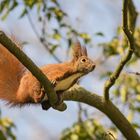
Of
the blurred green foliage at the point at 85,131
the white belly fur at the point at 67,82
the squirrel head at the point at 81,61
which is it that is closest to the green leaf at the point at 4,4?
the blurred green foliage at the point at 85,131

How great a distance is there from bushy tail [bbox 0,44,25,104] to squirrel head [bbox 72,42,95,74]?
421 mm

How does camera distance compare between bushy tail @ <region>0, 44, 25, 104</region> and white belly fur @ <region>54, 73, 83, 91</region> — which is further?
bushy tail @ <region>0, 44, 25, 104</region>

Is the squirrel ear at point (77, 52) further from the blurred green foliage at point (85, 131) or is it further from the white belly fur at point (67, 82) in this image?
the blurred green foliage at point (85, 131)

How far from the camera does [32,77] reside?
4066 mm

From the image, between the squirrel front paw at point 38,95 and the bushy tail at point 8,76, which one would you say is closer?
the squirrel front paw at point 38,95

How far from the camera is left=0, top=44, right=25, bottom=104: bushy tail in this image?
4.20 m

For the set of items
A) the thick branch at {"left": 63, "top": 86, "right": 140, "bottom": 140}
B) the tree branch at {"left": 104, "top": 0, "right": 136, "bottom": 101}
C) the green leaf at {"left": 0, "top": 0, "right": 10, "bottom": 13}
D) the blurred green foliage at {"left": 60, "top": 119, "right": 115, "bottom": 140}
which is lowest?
the blurred green foliage at {"left": 60, "top": 119, "right": 115, "bottom": 140}

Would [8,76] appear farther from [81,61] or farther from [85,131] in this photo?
[85,131]

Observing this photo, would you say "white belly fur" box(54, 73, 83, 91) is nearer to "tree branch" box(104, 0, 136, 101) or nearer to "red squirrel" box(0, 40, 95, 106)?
"red squirrel" box(0, 40, 95, 106)

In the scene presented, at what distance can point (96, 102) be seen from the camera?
4.36 m

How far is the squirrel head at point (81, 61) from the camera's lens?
3.96 m

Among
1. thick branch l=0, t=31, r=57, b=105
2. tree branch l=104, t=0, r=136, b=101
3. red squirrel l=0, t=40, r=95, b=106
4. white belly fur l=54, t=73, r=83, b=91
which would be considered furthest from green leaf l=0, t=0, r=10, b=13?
thick branch l=0, t=31, r=57, b=105

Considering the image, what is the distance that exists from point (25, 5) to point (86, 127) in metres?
1.37

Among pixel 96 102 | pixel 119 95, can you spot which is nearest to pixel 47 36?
pixel 119 95
